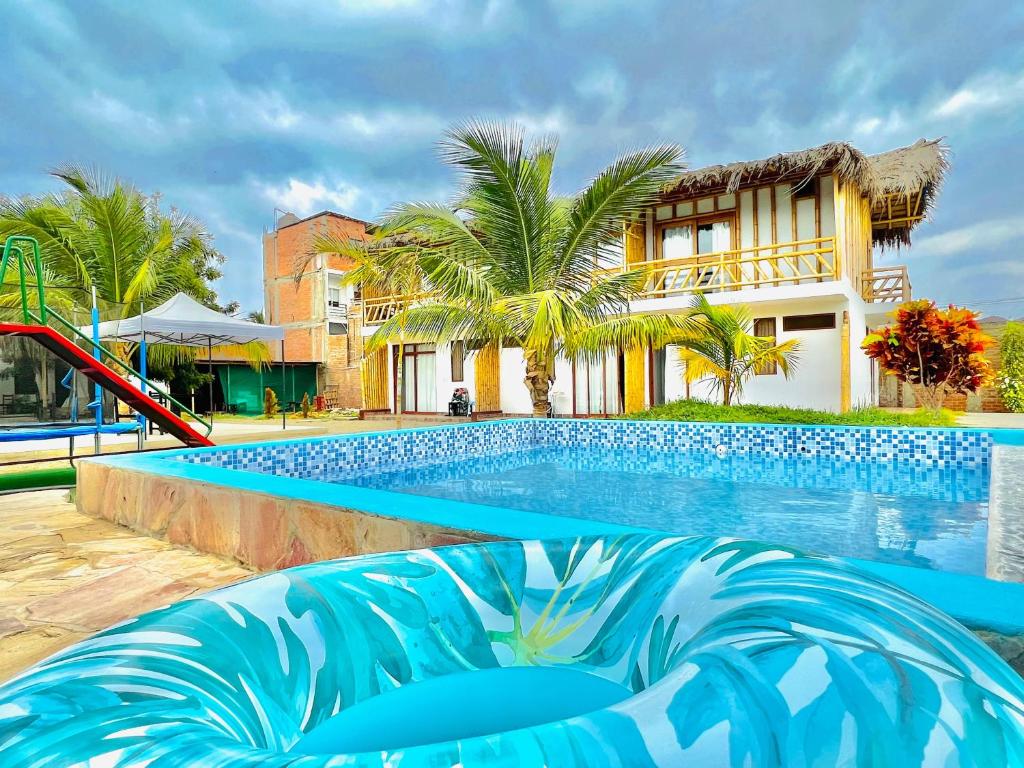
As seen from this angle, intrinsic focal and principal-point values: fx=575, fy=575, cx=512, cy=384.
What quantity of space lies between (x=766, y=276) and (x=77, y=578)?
42.2 feet

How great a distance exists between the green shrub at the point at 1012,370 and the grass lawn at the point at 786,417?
5017 millimetres

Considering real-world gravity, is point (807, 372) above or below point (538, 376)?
above

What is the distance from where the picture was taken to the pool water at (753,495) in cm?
397

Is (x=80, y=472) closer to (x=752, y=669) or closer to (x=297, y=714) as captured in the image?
(x=297, y=714)

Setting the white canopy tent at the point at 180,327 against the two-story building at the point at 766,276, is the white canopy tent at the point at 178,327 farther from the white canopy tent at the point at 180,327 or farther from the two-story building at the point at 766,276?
the two-story building at the point at 766,276

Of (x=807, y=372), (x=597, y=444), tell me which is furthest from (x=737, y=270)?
(x=597, y=444)

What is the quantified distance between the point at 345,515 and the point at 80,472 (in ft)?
10.9

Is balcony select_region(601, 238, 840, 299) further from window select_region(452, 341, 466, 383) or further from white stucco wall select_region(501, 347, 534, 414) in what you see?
window select_region(452, 341, 466, 383)

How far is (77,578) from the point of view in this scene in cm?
303

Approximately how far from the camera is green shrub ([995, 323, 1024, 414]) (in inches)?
510

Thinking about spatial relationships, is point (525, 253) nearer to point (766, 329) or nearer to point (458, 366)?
point (766, 329)

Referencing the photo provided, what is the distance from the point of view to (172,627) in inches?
50.0

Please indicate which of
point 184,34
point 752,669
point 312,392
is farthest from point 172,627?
point 312,392

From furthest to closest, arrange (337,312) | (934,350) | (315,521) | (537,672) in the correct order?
1. (337,312)
2. (934,350)
3. (315,521)
4. (537,672)
